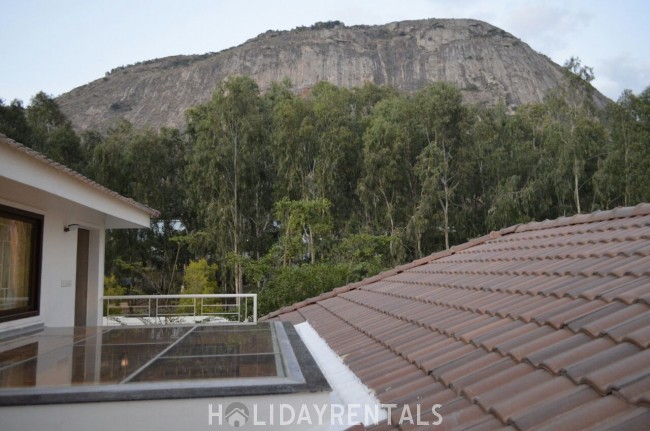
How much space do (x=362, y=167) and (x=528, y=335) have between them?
2162 cm

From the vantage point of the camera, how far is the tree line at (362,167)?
22.5 metres

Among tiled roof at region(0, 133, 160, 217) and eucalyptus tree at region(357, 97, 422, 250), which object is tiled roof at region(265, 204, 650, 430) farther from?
eucalyptus tree at region(357, 97, 422, 250)

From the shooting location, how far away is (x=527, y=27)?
2506 inches

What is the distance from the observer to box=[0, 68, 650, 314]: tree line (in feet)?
73.8

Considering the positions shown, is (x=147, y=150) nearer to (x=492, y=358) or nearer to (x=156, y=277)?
(x=156, y=277)

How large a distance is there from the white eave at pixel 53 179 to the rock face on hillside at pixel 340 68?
44.2 metres

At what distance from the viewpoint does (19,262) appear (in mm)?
6059

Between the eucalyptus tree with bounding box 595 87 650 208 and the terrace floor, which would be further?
the eucalyptus tree with bounding box 595 87 650 208

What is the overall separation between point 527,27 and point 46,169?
6829 cm

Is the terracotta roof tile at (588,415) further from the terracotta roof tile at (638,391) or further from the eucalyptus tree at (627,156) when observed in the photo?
the eucalyptus tree at (627,156)

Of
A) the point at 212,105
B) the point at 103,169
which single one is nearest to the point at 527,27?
the point at 212,105

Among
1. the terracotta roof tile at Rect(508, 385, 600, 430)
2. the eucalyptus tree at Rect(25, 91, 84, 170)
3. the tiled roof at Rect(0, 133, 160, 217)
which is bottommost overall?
Answer: the terracotta roof tile at Rect(508, 385, 600, 430)

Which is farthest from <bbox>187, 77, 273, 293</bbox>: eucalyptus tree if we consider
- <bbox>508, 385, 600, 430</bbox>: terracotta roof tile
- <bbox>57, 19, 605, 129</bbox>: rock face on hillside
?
<bbox>57, 19, 605, 129</bbox>: rock face on hillside

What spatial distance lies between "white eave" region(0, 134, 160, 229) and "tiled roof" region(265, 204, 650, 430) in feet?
9.70
